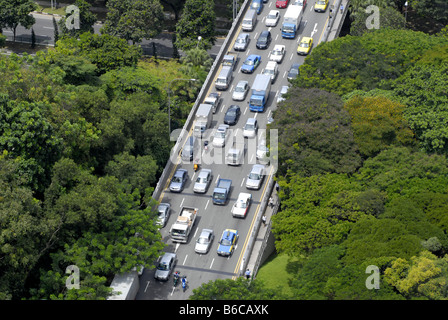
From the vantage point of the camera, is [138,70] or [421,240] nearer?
[421,240]

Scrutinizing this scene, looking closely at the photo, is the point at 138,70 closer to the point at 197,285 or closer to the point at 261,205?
the point at 261,205

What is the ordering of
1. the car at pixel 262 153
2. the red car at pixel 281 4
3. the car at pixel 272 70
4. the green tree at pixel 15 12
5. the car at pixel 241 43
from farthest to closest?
the red car at pixel 281 4
the green tree at pixel 15 12
the car at pixel 241 43
the car at pixel 272 70
the car at pixel 262 153

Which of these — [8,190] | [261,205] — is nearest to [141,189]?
[261,205]

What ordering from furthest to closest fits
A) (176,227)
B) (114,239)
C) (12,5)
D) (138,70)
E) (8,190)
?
(12,5) → (138,70) → (176,227) → (114,239) → (8,190)

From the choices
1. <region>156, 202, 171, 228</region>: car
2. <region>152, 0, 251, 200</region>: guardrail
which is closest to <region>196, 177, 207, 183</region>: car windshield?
<region>152, 0, 251, 200</region>: guardrail

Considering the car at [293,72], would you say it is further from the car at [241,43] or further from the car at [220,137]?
the car at [220,137]

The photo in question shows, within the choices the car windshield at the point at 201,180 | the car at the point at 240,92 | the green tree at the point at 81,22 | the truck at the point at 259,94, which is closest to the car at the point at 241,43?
the car at the point at 240,92
